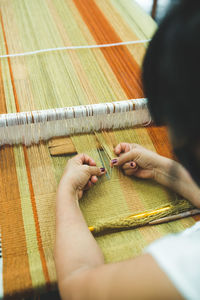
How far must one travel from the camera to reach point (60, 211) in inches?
31.3

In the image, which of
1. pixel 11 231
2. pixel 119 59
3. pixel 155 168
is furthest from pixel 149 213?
pixel 119 59

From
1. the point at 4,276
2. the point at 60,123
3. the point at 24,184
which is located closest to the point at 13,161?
the point at 24,184

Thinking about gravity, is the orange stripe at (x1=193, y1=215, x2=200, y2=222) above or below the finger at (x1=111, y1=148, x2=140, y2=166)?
below

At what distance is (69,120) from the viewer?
100 cm

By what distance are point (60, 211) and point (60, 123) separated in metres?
0.33

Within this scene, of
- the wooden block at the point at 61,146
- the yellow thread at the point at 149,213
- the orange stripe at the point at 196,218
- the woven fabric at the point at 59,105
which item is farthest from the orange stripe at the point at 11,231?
the orange stripe at the point at 196,218

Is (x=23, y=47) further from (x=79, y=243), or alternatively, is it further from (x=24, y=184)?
(x=79, y=243)

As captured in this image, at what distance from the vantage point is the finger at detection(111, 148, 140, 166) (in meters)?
0.95

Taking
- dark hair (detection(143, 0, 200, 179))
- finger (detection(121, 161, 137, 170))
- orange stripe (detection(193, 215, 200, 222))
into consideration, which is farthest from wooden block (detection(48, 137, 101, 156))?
dark hair (detection(143, 0, 200, 179))

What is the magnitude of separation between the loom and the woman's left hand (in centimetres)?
13

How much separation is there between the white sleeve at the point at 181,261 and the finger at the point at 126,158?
1.53 ft

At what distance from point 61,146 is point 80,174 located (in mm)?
161

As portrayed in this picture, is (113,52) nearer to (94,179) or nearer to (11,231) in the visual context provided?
(94,179)

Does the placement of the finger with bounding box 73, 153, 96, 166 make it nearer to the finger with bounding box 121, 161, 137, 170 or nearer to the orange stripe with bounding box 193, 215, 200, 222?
the finger with bounding box 121, 161, 137, 170
